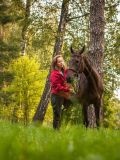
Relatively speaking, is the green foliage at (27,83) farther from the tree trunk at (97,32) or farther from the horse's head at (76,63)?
the horse's head at (76,63)

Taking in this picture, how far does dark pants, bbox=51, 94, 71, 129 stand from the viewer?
10820 millimetres

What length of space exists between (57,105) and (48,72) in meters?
26.4

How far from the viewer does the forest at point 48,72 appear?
2.67 metres

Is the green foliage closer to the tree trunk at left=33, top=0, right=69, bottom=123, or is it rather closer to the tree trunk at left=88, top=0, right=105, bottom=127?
the tree trunk at left=33, top=0, right=69, bottom=123

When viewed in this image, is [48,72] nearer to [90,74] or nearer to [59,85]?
[90,74]

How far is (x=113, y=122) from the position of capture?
41.6 metres

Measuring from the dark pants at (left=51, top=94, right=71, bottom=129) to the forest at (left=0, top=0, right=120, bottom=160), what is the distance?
0.22m

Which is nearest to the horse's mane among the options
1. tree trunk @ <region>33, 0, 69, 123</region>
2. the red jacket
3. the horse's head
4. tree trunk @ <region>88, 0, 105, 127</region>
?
the horse's head

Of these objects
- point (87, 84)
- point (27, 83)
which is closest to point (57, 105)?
point (87, 84)

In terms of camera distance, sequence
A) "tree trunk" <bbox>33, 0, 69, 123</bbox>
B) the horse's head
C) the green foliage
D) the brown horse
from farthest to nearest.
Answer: the green foliage → "tree trunk" <bbox>33, 0, 69, 123</bbox> → the brown horse → the horse's head

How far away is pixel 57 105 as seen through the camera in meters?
10.9

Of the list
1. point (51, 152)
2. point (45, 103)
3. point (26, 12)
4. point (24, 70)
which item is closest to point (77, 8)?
point (26, 12)

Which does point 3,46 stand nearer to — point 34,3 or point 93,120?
point 34,3

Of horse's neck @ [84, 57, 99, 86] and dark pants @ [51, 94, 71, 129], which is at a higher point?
horse's neck @ [84, 57, 99, 86]
